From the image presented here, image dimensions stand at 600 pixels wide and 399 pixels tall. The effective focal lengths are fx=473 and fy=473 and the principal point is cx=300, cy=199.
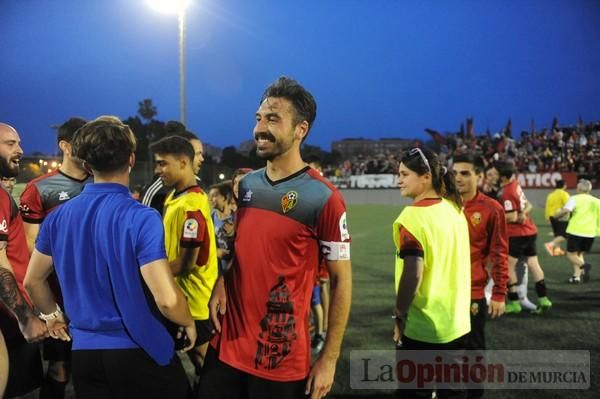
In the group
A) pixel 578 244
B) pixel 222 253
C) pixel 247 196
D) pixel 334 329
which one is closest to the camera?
pixel 334 329

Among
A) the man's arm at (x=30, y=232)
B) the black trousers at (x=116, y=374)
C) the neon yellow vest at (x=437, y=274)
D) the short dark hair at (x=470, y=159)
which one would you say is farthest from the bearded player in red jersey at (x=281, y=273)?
the short dark hair at (x=470, y=159)

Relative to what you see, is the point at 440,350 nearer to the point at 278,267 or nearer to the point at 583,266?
the point at 278,267

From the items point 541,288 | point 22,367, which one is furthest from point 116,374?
point 541,288

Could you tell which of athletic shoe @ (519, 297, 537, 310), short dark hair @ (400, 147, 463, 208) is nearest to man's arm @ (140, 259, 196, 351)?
short dark hair @ (400, 147, 463, 208)

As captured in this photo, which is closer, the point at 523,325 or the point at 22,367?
the point at 22,367

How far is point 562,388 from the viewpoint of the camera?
4801 mm

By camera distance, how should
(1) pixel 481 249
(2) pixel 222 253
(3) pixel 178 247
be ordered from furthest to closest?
(2) pixel 222 253, (1) pixel 481 249, (3) pixel 178 247

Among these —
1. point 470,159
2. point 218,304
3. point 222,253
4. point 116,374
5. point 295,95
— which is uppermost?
point 295,95

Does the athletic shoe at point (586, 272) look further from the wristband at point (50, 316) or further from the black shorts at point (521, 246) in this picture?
the wristband at point (50, 316)

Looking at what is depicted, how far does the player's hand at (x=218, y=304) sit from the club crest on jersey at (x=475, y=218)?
2.68 meters

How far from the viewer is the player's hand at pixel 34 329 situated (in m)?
2.94

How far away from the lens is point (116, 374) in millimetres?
2383

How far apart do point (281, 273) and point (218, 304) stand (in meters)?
0.47

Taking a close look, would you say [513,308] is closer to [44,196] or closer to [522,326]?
[522,326]
